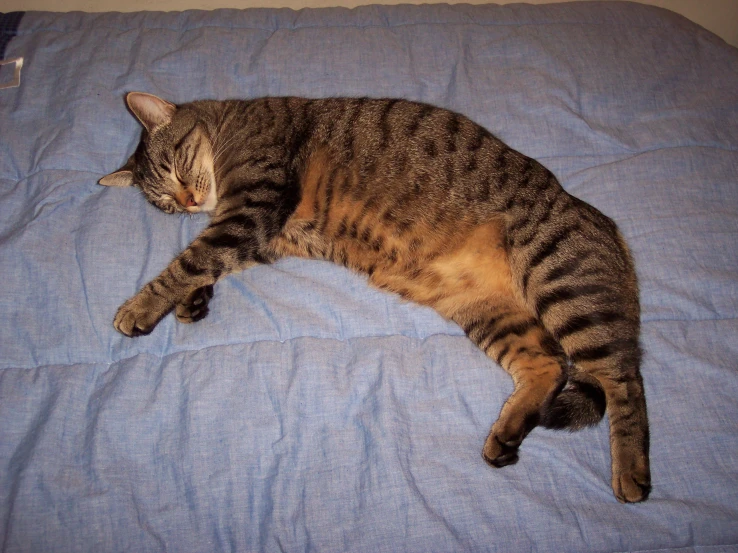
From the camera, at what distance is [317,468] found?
1.79 metres

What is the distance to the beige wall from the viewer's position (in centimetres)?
318

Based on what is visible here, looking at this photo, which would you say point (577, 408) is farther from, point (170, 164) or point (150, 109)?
point (150, 109)

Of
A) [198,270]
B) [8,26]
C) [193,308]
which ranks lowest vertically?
[193,308]

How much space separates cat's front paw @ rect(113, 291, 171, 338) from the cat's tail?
1492mm

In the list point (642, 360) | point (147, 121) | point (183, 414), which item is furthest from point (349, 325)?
point (147, 121)

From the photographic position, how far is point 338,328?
6.95 ft

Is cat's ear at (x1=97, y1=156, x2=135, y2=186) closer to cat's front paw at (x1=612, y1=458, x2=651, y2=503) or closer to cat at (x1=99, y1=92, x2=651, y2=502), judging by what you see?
cat at (x1=99, y1=92, x2=651, y2=502)

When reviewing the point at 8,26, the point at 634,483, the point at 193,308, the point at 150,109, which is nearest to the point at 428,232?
the point at 193,308

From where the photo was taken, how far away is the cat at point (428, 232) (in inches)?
75.6

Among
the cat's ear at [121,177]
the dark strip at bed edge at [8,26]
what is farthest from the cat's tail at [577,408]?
the dark strip at bed edge at [8,26]

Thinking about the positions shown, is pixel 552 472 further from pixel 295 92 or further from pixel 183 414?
pixel 295 92

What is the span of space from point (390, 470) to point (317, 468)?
0.81 feet

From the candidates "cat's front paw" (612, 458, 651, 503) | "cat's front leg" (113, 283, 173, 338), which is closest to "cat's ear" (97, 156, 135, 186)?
"cat's front leg" (113, 283, 173, 338)

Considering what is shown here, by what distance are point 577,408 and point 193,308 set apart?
4.88 feet
